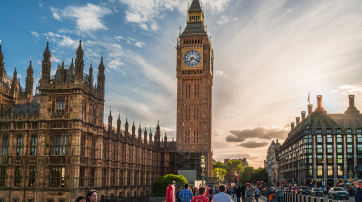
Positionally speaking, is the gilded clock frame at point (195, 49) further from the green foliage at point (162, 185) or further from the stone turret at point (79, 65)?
the stone turret at point (79, 65)

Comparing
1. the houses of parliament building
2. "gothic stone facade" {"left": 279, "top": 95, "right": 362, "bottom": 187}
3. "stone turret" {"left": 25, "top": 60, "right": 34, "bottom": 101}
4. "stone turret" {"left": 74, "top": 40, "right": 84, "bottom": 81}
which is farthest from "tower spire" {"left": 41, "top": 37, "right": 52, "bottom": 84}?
"gothic stone facade" {"left": 279, "top": 95, "right": 362, "bottom": 187}

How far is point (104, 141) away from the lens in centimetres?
5503

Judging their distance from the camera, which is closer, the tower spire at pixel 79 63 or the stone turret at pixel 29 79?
the tower spire at pixel 79 63

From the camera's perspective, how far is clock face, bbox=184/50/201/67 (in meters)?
101

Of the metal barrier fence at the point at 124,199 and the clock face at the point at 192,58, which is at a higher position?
the clock face at the point at 192,58

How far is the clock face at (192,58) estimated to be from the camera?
10106 cm

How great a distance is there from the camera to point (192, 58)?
4001 inches

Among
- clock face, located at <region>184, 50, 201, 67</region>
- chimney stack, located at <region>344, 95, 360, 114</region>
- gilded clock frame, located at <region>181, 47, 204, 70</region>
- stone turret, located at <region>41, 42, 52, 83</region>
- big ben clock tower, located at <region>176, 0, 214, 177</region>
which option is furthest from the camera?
chimney stack, located at <region>344, 95, 360, 114</region>

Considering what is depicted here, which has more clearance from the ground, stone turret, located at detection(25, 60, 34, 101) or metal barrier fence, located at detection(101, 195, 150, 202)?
stone turret, located at detection(25, 60, 34, 101)

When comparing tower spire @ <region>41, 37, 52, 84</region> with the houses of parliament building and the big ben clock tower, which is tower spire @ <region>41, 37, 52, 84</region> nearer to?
the houses of parliament building

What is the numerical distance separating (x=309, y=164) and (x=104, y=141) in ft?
262

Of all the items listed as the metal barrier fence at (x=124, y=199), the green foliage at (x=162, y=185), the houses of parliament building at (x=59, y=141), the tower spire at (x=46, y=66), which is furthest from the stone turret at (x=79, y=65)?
the green foliage at (x=162, y=185)

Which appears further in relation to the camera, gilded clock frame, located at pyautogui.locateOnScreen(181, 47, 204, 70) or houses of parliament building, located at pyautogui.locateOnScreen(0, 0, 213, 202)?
gilded clock frame, located at pyautogui.locateOnScreen(181, 47, 204, 70)

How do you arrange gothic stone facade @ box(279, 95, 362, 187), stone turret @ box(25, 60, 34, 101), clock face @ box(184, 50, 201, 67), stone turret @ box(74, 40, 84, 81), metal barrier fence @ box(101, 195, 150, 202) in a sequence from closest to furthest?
stone turret @ box(74, 40, 84, 81) < metal barrier fence @ box(101, 195, 150, 202) < stone turret @ box(25, 60, 34, 101) < clock face @ box(184, 50, 201, 67) < gothic stone facade @ box(279, 95, 362, 187)
